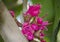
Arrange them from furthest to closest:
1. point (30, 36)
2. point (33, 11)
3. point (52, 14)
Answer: point (52, 14)
point (33, 11)
point (30, 36)

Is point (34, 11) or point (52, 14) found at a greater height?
point (34, 11)

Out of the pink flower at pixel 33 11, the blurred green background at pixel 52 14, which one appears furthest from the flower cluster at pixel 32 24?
the blurred green background at pixel 52 14

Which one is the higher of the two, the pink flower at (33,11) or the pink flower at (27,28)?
the pink flower at (33,11)

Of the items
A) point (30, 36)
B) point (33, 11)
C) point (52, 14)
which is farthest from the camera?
point (52, 14)

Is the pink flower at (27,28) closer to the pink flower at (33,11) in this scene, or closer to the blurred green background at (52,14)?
the pink flower at (33,11)

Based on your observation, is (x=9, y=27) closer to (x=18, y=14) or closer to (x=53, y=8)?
(x=18, y=14)

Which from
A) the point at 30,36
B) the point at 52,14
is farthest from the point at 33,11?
the point at 52,14

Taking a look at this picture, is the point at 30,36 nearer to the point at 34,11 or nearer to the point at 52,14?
the point at 34,11

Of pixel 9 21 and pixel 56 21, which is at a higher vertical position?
pixel 9 21

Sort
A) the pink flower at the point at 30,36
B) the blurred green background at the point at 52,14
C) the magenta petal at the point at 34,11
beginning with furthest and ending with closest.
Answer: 1. the blurred green background at the point at 52,14
2. the magenta petal at the point at 34,11
3. the pink flower at the point at 30,36

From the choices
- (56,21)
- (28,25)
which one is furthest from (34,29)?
(56,21)

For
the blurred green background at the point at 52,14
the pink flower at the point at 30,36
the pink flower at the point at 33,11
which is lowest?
the blurred green background at the point at 52,14
